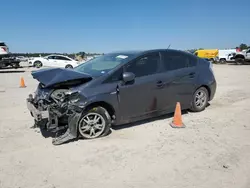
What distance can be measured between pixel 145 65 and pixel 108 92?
114cm

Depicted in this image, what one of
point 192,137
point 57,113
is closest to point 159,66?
Answer: point 192,137

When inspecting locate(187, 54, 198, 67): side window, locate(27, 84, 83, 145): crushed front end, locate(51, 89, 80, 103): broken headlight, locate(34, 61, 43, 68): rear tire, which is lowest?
locate(34, 61, 43, 68): rear tire

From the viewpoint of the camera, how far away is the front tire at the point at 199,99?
252 inches

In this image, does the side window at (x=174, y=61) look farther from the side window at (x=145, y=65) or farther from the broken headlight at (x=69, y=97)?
the broken headlight at (x=69, y=97)

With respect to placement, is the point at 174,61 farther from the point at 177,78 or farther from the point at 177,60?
the point at 177,78

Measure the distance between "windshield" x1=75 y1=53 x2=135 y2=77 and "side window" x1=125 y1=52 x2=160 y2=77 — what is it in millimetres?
180

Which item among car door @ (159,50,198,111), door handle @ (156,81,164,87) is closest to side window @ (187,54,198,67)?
car door @ (159,50,198,111)

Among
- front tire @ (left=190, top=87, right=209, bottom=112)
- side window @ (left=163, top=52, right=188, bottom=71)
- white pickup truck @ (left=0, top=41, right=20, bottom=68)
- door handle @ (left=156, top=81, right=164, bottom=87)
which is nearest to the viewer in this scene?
door handle @ (left=156, top=81, right=164, bottom=87)

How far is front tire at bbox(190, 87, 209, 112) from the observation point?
252 inches

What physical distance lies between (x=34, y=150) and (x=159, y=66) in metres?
3.08

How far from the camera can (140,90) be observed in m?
5.15

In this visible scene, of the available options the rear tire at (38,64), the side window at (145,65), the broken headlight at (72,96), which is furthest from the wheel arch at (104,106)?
the rear tire at (38,64)

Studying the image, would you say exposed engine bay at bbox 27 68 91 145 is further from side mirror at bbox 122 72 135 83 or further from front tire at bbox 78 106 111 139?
side mirror at bbox 122 72 135 83

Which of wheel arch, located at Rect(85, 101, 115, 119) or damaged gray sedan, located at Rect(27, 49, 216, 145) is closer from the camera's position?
damaged gray sedan, located at Rect(27, 49, 216, 145)
